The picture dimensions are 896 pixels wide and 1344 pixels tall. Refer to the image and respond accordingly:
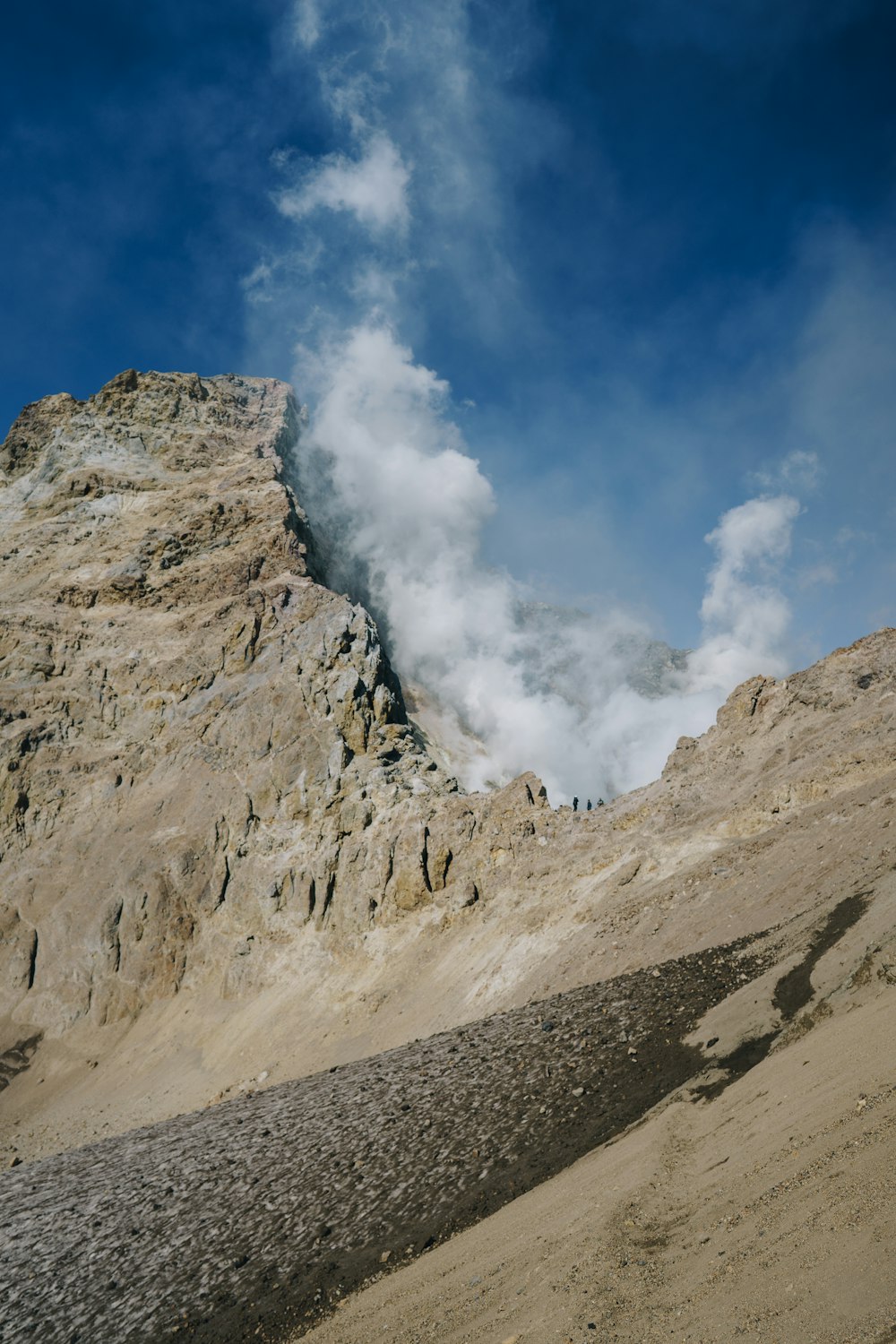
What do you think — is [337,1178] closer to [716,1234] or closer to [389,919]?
[716,1234]

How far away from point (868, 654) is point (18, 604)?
3132 inches

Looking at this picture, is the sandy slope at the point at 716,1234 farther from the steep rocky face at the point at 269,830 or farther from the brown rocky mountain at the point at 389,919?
the steep rocky face at the point at 269,830

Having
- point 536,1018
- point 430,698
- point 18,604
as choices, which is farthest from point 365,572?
point 536,1018

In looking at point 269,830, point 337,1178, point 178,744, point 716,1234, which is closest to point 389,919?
point 269,830

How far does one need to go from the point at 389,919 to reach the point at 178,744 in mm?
29783

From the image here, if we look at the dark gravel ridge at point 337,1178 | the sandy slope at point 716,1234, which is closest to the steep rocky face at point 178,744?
the dark gravel ridge at point 337,1178

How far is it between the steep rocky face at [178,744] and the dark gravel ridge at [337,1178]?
21514mm

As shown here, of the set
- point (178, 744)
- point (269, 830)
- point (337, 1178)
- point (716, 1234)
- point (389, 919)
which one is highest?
point (178, 744)

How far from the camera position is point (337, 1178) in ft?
59.3

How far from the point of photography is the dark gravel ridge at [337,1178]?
14.5 m

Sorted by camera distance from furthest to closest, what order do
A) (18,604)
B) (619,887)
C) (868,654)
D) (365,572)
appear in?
1. (365,572)
2. (18,604)
3. (868,654)
4. (619,887)

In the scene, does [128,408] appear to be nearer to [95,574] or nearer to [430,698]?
[95,574]

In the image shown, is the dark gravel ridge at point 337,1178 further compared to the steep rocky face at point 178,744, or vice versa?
the steep rocky face at point 178,744

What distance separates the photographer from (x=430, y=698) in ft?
327
